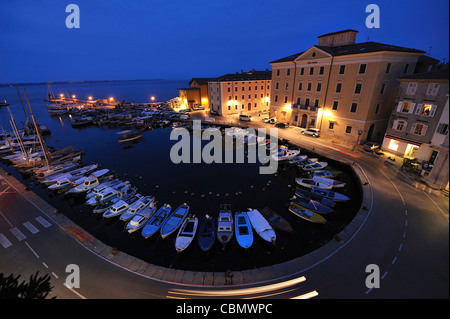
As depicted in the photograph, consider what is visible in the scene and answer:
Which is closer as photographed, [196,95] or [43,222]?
[43,222]

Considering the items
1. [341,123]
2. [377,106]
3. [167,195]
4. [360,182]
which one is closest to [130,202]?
[167,195]

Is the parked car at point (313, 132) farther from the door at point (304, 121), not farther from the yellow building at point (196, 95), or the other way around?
the yellow building at point (196, 95)

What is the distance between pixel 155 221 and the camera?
72.9 ft

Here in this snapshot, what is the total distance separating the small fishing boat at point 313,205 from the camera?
75.5ft

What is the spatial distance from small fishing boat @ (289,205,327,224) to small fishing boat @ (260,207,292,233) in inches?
89.5

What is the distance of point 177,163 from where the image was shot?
39688 millimetres

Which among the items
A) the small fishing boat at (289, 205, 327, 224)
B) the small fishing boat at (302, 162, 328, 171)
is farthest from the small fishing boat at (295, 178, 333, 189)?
the small fishing boat at (289, 205, 327, 224)

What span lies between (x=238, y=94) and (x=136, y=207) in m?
60.4

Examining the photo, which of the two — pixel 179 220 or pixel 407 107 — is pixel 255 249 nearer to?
pixel 179 220

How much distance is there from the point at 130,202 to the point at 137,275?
40.9 feet

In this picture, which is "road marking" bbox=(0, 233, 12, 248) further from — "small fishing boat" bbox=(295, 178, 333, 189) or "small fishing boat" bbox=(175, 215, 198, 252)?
"small fishing boat" bbox=(295, 178, 333, 189)

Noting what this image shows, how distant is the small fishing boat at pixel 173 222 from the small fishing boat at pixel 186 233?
0.65m

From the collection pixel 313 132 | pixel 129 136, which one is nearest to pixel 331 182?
pixel 313 132

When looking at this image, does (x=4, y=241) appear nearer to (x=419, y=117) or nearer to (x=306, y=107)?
(x=419, y=117)
